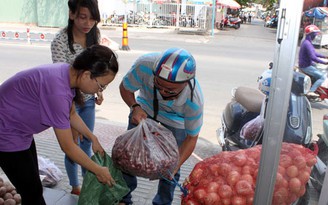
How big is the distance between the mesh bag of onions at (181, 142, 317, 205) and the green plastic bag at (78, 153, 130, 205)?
1.45 ft

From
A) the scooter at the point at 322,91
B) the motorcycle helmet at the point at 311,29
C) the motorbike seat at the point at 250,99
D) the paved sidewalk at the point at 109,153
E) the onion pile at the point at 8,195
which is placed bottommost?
the paved sidewalk at the point at 109,153

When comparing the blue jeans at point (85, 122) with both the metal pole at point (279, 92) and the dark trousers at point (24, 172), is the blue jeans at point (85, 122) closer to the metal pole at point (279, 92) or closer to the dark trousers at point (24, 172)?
the dark trousers at point (24, 172)

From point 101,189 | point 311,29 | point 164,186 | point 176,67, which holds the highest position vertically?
point 311,29

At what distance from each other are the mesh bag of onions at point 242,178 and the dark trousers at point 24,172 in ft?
2.81

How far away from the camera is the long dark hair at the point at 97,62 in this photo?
163 cm

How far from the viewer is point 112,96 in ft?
19.0

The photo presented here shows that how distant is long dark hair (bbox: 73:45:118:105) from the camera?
1633 millimetres

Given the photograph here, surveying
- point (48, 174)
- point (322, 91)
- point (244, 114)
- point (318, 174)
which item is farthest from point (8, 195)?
point (322, 91)

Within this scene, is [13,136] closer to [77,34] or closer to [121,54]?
[77,34]

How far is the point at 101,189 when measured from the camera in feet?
6.51

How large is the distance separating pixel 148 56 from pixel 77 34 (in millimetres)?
605

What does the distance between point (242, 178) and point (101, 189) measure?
Result: 850 millimetres

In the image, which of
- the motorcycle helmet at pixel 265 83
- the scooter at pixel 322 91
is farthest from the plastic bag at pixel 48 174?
the scooter at pixel 322 91

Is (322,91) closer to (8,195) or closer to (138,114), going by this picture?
(138,114)
